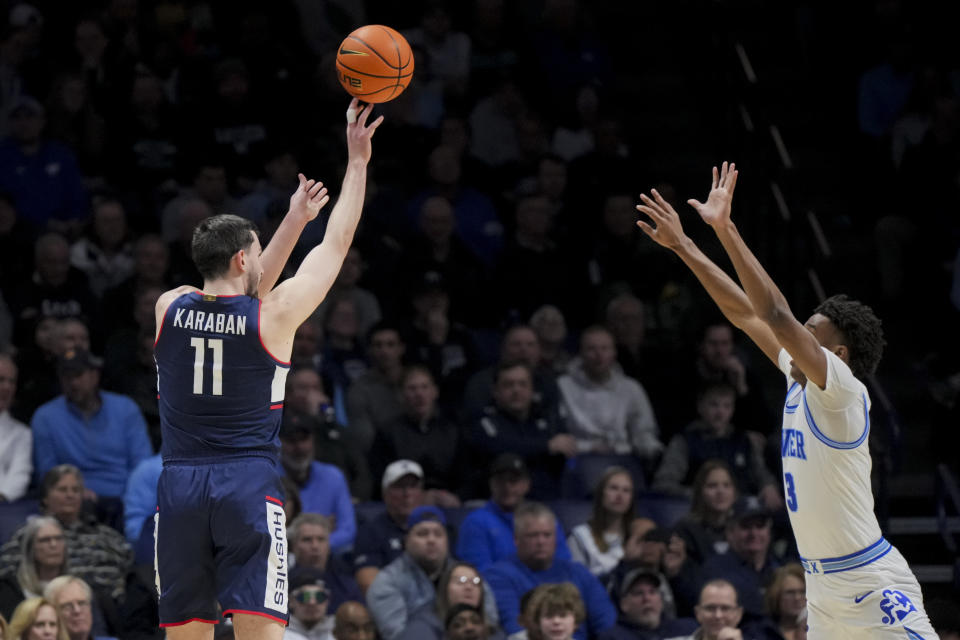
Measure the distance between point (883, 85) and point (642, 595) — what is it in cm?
656

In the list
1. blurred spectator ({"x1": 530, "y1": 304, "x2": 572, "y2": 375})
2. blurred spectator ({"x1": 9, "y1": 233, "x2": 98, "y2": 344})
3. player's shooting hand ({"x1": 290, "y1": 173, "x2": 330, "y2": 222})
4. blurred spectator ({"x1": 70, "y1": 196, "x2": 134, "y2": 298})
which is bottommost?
player's shooting hand ({"x1": 290, "y1": 173, "x2": 330, "y2": 222})

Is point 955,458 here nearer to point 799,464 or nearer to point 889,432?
point 889,432

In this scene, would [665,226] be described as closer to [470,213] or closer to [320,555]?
[320,555]

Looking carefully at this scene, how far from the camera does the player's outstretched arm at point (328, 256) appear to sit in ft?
21.0

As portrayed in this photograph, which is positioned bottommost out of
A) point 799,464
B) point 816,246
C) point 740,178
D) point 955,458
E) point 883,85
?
point 799,464

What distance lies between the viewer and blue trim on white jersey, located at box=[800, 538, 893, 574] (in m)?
6.37

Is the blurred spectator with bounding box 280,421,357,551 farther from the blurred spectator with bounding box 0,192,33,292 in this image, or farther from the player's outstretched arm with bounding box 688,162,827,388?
the player's outstretched arm with bounding box 688,162,827,388

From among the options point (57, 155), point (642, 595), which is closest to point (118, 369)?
point (57, 155)

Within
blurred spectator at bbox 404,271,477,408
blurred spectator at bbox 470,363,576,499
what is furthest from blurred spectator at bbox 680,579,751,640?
blurred spectator at bbox 404,271,477,408

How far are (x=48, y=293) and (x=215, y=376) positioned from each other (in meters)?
6.28

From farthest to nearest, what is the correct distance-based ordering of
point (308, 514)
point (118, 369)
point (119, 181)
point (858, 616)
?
point (119, 181) → point (118, 369) → point (308, 514) → point (858, 616)

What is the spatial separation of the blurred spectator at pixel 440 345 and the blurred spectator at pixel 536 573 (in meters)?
2.04

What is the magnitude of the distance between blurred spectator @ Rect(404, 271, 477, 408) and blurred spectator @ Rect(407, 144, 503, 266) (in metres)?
1.15

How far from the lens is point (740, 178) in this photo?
Result: 13.8 metres
